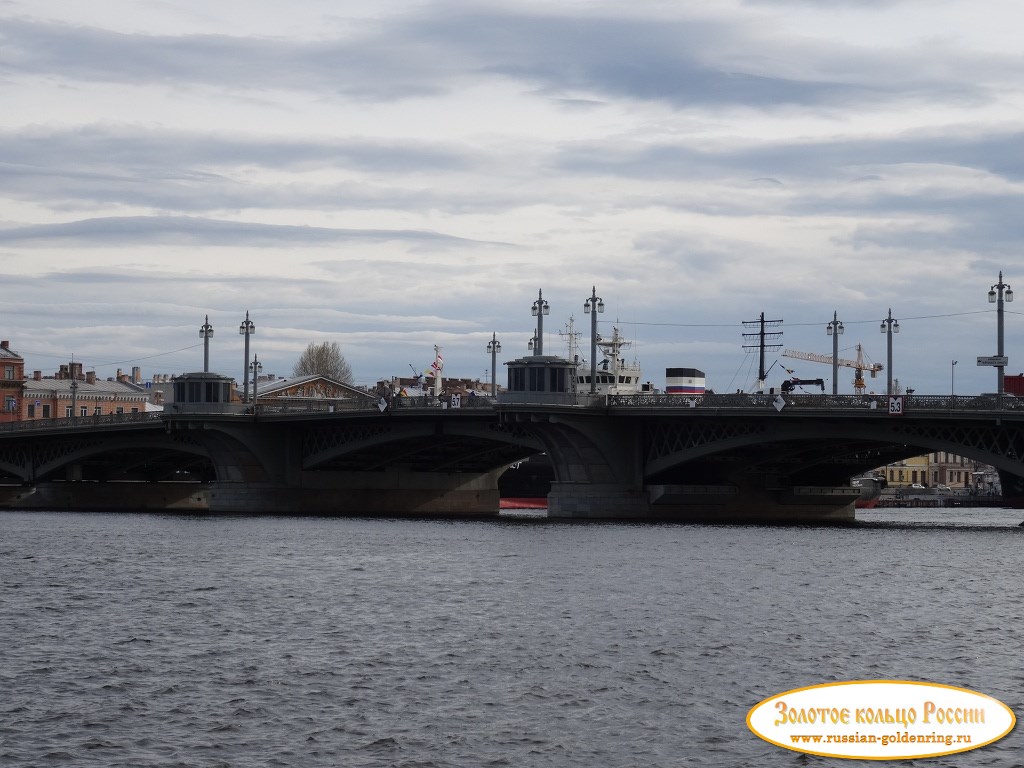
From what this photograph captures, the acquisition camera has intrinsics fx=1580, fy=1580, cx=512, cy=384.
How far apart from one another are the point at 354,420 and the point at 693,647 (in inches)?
2712

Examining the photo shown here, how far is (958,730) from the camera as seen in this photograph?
2727 cm

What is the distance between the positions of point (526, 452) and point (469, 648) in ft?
257

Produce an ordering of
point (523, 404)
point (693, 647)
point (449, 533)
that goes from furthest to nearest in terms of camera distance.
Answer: point (523, 404)
point (449, 533)
point (693, 647)

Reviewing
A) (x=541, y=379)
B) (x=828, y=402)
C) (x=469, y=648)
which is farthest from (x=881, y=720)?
(x=541, y=379)

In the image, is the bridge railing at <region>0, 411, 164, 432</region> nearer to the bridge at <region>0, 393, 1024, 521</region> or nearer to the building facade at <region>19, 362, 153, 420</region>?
the bridge at <region>0, 393, 1024, 521</region>

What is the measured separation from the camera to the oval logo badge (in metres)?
25.9

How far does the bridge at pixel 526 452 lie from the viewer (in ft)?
279

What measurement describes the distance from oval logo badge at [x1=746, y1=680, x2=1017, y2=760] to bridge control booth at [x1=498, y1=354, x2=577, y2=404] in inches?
2437

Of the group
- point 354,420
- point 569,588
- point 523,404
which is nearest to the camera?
point 569,588

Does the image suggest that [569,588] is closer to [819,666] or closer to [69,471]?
[819,666]

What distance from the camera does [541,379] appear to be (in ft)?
306

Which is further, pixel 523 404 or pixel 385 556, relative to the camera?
pixel 523 404

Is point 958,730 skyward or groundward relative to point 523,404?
groundward

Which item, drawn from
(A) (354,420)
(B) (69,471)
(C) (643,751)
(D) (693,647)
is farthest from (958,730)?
(B) (69,471)
